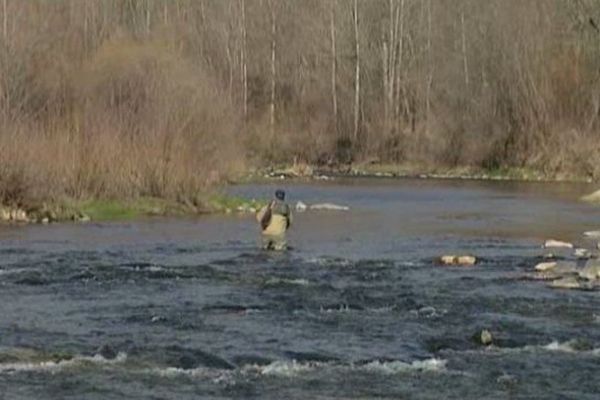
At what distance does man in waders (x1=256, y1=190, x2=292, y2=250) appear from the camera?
28.1 metres

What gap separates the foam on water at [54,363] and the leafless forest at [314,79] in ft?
68.7

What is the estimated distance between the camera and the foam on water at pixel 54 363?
14875mm

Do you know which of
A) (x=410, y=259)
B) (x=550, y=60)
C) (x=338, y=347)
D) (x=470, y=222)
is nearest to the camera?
(x=338, y=347)

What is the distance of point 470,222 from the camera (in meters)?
36.2

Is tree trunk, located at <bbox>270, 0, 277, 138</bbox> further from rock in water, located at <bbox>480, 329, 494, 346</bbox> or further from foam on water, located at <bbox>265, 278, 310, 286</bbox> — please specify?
rock in water, located at <bbox>480, 329, 494, 346</bbox>

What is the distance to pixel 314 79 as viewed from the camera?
73875 millimetres

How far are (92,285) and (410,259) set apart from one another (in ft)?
24.4

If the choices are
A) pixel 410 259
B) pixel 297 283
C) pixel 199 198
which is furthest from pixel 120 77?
Answer: pixel 297 283

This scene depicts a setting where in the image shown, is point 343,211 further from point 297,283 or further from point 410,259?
point 297,283

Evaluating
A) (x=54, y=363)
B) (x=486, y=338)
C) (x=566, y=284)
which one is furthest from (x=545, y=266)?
(x=54, y=363)

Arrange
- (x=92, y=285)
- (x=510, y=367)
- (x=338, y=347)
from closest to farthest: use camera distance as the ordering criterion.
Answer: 1. (x=510, y=367)
2. (x=338, y=347)
3. (x=92, y=285)

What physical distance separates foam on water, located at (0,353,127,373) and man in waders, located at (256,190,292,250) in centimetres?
1249

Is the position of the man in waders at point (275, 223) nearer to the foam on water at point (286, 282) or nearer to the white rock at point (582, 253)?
the foam on water at point (286, 282)

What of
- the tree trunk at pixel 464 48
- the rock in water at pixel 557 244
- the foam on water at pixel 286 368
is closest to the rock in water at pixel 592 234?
the rock in water at pixel 557 244
